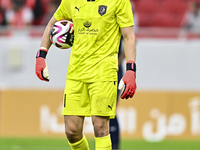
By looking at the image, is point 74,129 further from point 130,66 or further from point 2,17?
point 2,17

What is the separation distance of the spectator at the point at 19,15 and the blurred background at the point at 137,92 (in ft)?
1.38

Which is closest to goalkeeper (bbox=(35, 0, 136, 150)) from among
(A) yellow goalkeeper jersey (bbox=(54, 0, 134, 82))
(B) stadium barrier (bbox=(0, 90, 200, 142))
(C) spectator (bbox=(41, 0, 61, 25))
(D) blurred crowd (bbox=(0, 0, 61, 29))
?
(A) yellow goalkeeper jersey (bbox=(54, 0, 134, 82))

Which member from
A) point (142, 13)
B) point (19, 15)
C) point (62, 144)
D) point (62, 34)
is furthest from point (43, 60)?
point (142, 13)

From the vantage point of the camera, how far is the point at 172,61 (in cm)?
938

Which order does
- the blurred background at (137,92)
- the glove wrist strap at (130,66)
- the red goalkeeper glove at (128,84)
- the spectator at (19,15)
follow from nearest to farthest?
the red goalkeeper glove at (128,84) < the glove wrist strap at (130,66) < the blurred background at (137,92) < the spectator at (19,15)

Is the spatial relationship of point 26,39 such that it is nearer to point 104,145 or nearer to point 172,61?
point 172,61

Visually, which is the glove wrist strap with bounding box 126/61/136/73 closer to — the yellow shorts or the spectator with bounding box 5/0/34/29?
the yellow shorts

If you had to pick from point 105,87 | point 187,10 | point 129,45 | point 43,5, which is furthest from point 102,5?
point 187,10

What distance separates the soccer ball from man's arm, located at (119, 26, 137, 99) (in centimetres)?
58

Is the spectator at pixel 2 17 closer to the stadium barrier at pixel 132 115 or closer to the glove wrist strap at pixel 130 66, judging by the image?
the stadium barrier at pixel 132 115

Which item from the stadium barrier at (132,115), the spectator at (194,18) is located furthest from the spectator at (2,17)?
the spectator at (194,18)

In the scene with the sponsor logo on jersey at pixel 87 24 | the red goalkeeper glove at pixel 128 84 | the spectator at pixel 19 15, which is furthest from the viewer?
the spectator at pixel 19 15

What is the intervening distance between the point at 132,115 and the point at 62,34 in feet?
13.8

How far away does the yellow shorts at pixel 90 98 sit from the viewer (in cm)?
495
